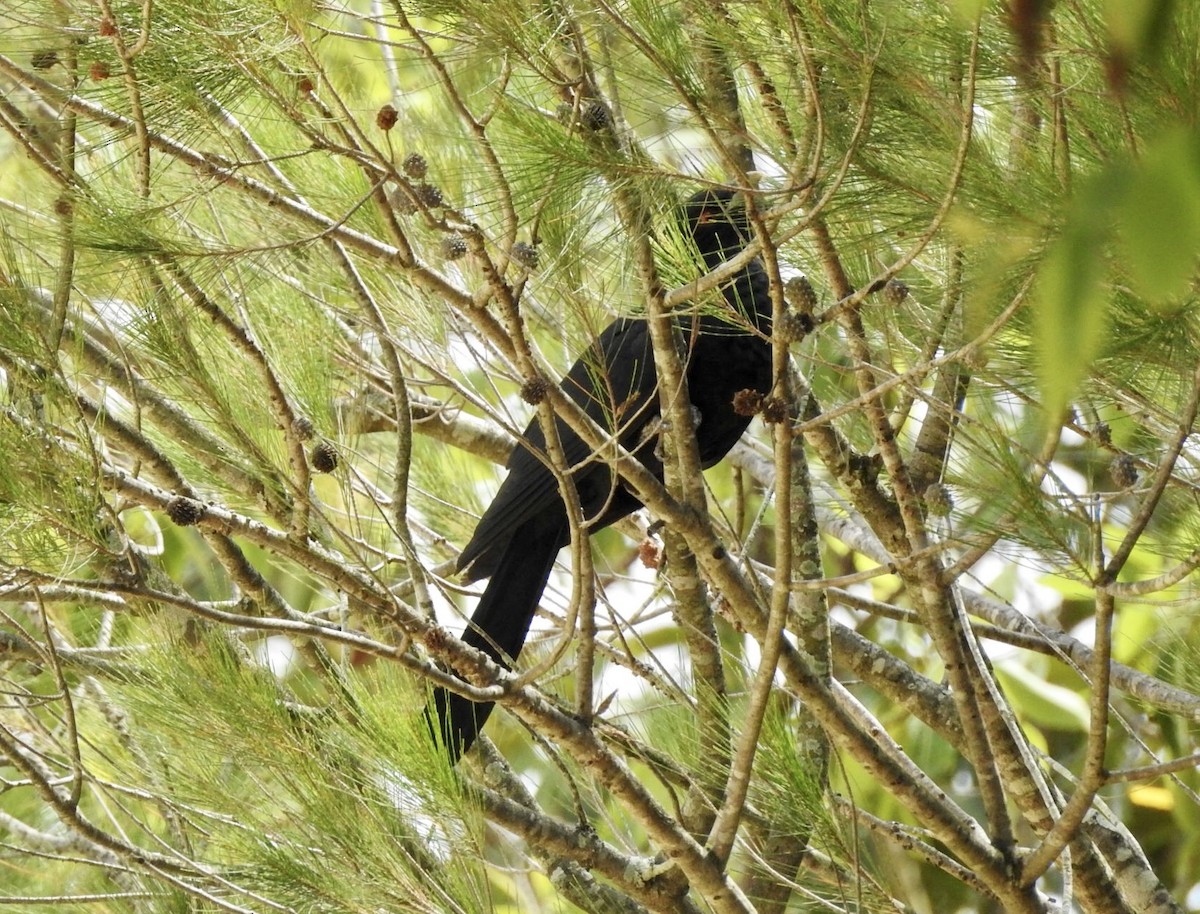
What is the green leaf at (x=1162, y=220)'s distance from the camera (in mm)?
417

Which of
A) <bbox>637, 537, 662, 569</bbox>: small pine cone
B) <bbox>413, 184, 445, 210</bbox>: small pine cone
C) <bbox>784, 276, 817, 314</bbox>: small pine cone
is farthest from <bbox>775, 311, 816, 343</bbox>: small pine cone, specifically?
<bbox>637, 537, 662, 569</bbox>: small pine cone

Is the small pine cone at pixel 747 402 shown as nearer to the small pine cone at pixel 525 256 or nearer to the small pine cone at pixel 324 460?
the small pine cone at pixel 525 256

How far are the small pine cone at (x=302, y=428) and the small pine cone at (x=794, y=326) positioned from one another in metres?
0.67

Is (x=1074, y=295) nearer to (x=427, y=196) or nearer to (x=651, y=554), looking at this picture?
(x=427, y=196)

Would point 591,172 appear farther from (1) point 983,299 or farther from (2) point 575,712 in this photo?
(2) point 575,712

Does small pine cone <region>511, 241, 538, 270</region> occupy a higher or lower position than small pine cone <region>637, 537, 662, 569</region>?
higher

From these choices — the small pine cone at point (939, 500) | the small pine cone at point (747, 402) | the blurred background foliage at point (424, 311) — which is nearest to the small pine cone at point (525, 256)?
the blurred background foliage at point (424, 311)

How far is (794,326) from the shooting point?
138 cm

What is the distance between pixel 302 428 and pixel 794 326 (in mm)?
711

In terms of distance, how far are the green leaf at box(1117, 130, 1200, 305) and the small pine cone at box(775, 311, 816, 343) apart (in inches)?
35.7

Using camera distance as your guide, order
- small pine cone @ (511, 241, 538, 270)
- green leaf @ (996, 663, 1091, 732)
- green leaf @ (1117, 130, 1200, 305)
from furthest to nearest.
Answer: green leaf @ (996, 663, 1091, 732), small pine cone @ (511, 241, 538, 270), green leaf @ (1117, 130, 1200, 305)

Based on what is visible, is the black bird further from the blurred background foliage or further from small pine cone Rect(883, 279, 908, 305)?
small pine cone Rect(883, 279, 908, 305)

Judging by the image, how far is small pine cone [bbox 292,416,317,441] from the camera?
1.72 m

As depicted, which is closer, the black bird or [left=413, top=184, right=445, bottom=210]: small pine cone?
[left=413, top=184, right=445, bottom=210]: small pine cone
